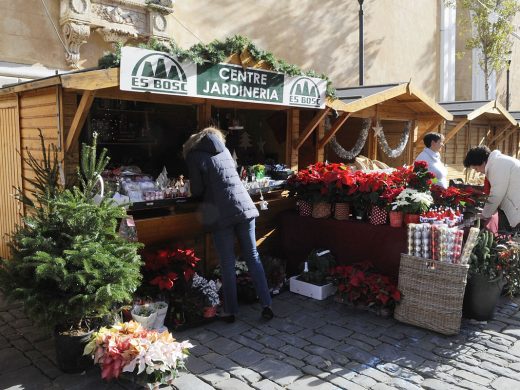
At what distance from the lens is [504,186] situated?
5.56 metres

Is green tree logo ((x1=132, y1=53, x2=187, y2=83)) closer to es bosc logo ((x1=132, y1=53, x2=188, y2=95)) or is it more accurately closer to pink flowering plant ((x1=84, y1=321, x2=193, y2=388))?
es bosc logo ((x1=132, y1=53, x2=188, y2=95))

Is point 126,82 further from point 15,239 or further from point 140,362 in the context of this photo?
point 140,362

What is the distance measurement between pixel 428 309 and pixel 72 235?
10.9 feet

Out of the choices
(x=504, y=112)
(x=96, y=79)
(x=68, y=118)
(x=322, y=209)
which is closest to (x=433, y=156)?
(x=322, y=209)

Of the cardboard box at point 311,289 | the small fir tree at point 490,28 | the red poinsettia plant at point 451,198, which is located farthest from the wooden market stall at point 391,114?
the small fir tree at point 490,28

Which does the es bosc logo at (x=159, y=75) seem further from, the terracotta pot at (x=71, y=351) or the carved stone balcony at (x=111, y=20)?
the carved stone balcony at (x=111, y=20)

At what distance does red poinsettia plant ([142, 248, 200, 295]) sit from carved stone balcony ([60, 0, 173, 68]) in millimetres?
5387

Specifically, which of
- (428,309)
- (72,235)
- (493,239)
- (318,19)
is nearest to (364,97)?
(493,239)

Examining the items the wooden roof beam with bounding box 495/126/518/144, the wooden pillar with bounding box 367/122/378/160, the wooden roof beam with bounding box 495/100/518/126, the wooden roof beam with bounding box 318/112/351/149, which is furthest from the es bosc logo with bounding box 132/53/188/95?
the wooden roof beam with bounding box 495/126/518/144

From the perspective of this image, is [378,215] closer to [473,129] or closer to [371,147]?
[371,147]

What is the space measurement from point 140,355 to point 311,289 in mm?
2715

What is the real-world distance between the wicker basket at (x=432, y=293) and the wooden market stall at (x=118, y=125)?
2341mm

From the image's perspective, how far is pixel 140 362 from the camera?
3.34m

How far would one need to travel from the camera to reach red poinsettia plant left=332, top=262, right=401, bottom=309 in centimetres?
499
